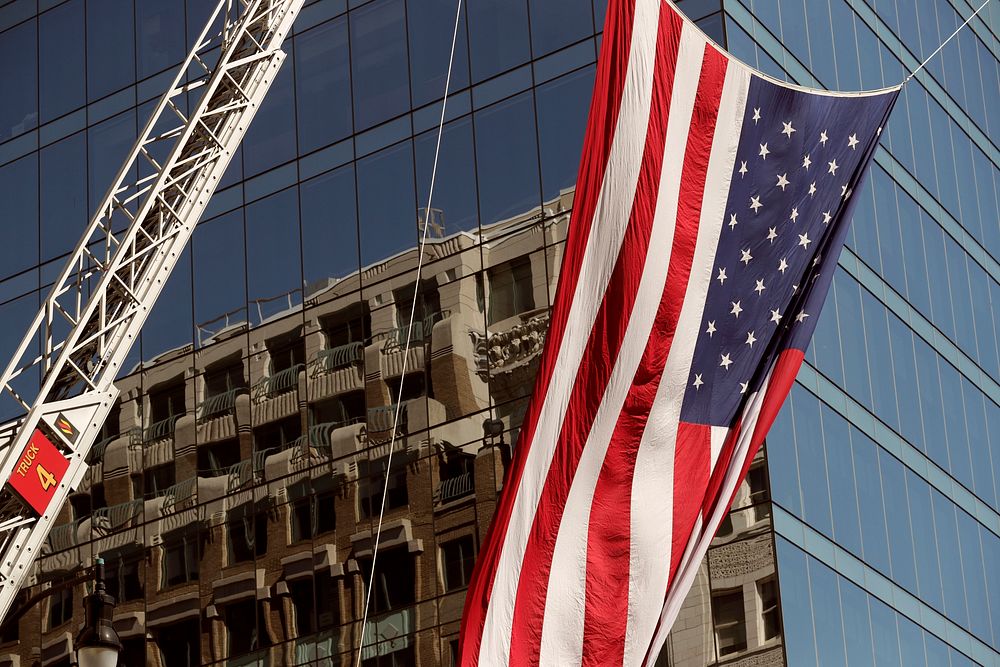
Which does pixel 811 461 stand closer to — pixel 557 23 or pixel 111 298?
pixel 557 23

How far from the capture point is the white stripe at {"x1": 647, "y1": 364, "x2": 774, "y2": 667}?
16203 millimetres

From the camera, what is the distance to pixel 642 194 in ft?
56.5

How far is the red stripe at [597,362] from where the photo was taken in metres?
15.9

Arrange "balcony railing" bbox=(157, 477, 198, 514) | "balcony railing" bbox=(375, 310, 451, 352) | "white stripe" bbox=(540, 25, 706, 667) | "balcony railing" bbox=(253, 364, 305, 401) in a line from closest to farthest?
"white stripe" bbox=(540, 25, 706, 667) < "balcony railing" bbox=(375, 310, 451, 352) < "balcony railing" bbox=(253, 364, 305, 401) < "balcony railing" bbox=(157, 477, 198, 514)

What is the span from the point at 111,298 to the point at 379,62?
63.0 ft

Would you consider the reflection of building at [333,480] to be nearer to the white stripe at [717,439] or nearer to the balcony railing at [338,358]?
the balcony railing at [338,358]

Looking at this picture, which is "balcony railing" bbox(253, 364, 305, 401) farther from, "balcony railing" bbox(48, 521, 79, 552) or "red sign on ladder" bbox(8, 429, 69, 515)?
"red sign on ladder" bbox(8, 429, 69, 515)

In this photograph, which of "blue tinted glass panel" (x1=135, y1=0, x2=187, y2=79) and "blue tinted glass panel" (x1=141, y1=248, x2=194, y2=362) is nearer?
"blue tinted glass panel" (x1=141, y1=248, x2=194, y2=362)

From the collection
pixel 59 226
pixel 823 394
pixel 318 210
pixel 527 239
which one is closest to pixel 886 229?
pixel 823 394

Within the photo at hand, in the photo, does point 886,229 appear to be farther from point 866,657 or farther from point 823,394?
point 866,657

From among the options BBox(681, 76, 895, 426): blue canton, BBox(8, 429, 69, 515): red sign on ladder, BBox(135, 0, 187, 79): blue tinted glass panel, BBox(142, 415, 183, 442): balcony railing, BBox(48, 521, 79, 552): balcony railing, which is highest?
BBox(135, 0, 187, 79): blue tinted glass panel

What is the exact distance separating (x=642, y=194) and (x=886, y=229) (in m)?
21.9

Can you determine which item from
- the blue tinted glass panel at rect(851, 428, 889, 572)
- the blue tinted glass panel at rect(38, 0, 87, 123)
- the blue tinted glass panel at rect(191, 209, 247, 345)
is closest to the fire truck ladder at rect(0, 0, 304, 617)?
the blue tinted glass panel at rect(191, 209, 247, 345)

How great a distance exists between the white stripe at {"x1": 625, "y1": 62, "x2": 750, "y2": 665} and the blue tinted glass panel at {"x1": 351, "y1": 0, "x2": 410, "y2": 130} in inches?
795
